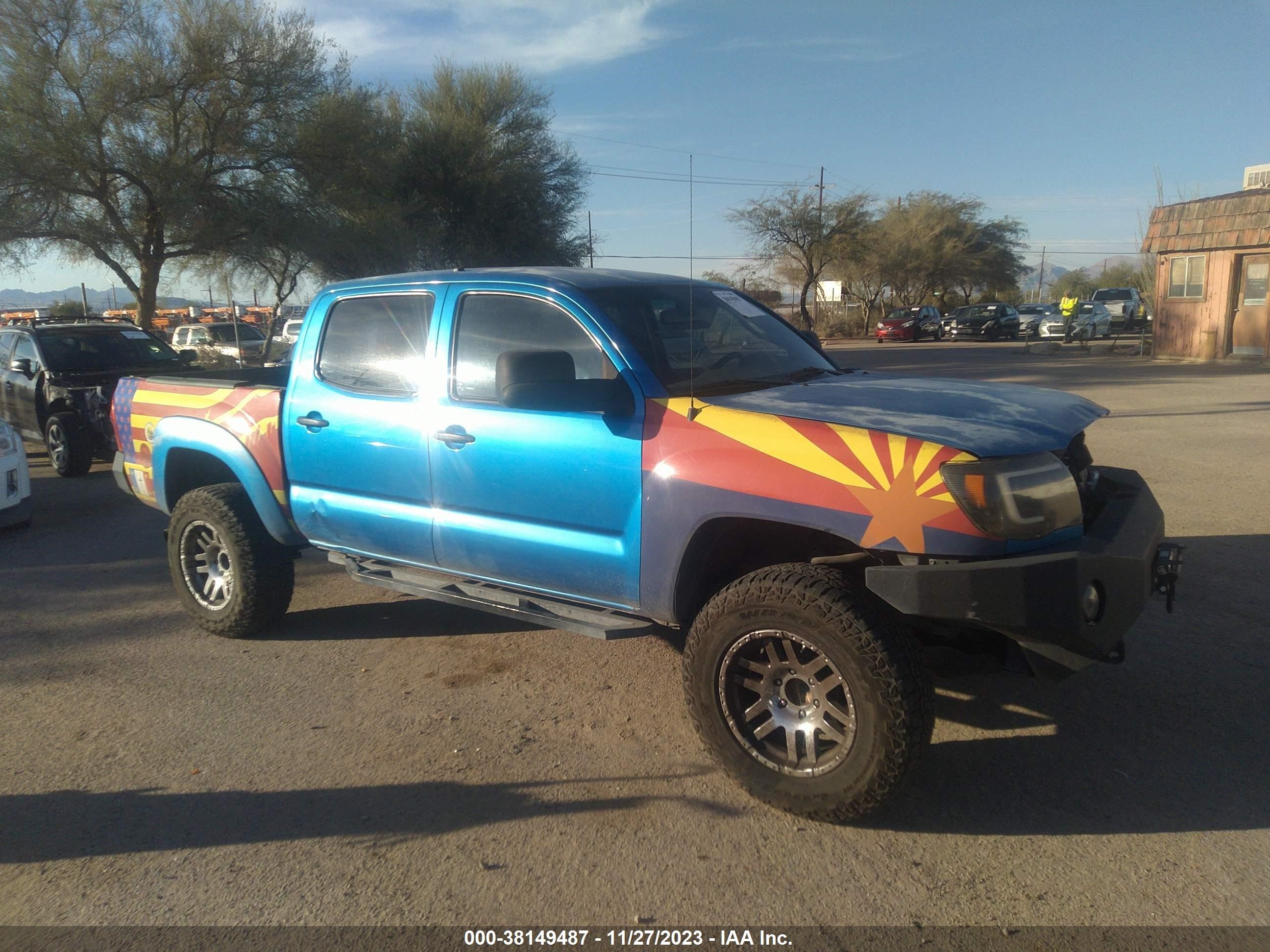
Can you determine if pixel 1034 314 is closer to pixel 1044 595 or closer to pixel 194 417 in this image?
pixel 194 417

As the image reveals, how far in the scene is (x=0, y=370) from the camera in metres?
11.9

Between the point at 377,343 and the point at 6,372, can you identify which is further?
the point at 6,372

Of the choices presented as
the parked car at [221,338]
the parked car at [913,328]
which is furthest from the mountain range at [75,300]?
the parked car at [913,328]

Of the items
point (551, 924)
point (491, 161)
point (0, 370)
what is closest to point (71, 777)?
point (551, 924)

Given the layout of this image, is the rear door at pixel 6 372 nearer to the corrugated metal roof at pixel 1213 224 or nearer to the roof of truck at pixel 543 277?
the roof of truck at pixel 543 277

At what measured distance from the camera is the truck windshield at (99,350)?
11.3m

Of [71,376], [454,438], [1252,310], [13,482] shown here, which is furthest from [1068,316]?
[454,438]

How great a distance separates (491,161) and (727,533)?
94.0 feet

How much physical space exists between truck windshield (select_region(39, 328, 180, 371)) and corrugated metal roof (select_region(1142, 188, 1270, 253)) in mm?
22638

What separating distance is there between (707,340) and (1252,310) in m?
23.3

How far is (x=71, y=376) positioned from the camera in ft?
36.3

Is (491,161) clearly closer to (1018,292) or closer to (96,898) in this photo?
(96,898)

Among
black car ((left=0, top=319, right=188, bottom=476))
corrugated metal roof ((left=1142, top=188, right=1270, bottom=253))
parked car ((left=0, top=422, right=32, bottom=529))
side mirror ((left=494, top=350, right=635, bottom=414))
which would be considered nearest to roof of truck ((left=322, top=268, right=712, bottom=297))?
side mirror ((left=494, top=350, right=635, bottom=414))

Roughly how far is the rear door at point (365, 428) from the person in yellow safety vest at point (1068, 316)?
98.6 ft
